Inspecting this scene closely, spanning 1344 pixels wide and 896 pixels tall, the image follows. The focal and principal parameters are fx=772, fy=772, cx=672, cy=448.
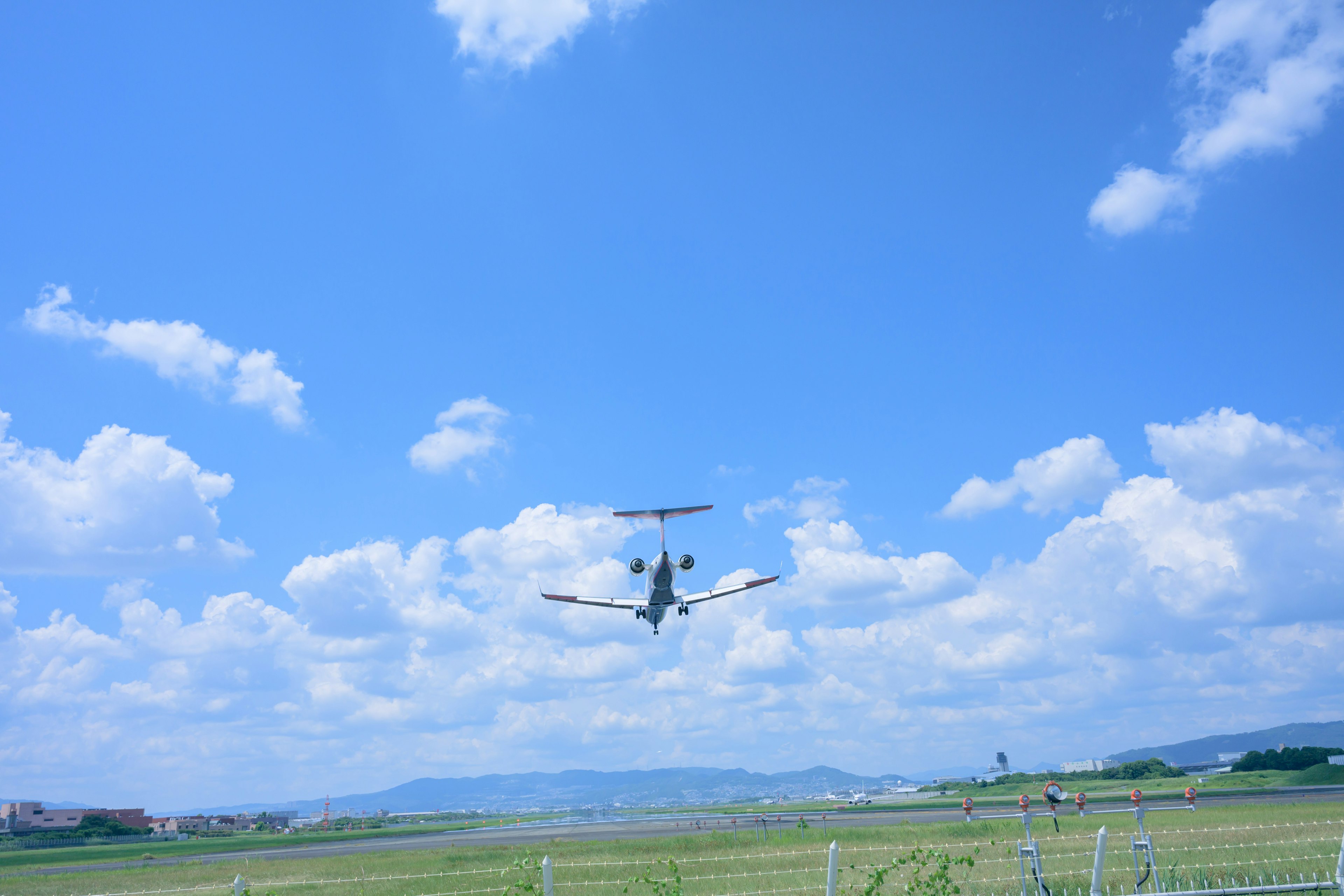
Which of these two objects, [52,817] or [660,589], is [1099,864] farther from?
[52,817]

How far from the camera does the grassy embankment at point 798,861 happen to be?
22.5 meters

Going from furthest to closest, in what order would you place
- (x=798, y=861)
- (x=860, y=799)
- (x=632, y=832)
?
(x=860, y=799) → (x=632, y=832) → (x=798, y=861)

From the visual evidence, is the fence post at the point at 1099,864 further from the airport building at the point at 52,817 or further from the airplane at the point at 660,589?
the airport building at the point at 52,817

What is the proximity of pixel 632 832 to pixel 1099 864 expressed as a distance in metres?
61.4

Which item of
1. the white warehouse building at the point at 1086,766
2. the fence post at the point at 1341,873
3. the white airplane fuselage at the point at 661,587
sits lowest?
the white warehouse building at the point at 1086,766

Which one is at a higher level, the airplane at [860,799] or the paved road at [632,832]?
the paved road at [632,832]

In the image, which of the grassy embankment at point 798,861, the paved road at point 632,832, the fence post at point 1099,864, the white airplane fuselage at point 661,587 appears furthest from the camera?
the paved road at point 632,832

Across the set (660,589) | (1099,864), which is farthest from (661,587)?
(1099,864)

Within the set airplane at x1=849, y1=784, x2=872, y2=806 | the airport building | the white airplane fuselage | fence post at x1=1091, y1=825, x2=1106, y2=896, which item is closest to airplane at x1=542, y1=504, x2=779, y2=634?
the white airplane fuselage

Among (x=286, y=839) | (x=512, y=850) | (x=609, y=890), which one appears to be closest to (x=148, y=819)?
(x=286, y=839)

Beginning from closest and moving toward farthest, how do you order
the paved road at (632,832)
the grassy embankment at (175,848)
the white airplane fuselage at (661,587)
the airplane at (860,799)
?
1. the white airplane fuselage at (661,587)
2. the paved road at (632,832)
3. the grassy embankment at (175,848)
4. the airplane at (860,799)

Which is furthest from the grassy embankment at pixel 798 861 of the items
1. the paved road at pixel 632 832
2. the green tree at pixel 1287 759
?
the green tree at pixel 1287 759

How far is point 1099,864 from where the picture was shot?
545 inches

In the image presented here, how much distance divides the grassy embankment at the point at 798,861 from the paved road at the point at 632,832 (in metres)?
4.39
